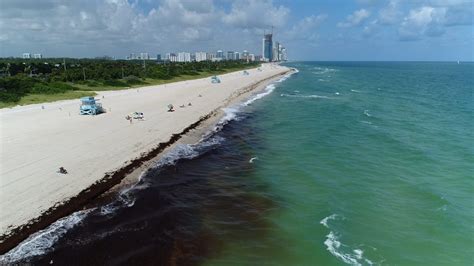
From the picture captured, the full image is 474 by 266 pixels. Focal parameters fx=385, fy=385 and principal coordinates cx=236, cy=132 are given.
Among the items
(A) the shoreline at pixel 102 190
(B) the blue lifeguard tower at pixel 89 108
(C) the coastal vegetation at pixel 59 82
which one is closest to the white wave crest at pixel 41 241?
(A) the shoreline at pixel 102 190

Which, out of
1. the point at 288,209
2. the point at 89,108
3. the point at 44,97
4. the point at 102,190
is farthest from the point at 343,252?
the point at 44,97

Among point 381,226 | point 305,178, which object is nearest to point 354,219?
point 381,226

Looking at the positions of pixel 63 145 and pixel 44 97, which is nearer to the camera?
pixel 63 145

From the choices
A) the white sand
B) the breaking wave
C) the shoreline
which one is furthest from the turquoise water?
the white sand

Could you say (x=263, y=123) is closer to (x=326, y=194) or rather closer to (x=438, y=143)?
(x=438, y=143)

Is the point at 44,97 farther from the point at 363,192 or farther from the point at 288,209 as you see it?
the point at 363,192
